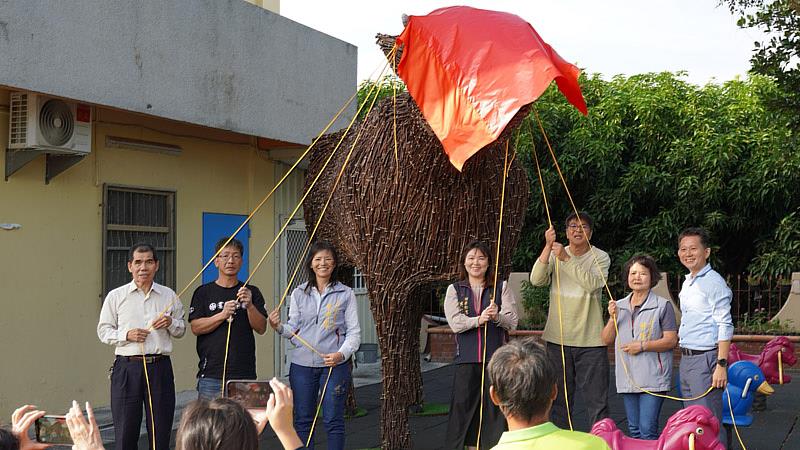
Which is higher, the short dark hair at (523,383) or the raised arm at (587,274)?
the raised arm at (587,274)

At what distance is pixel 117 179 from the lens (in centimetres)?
793

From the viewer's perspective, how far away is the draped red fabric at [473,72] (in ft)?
15.0

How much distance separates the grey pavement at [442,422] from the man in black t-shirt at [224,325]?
126cm

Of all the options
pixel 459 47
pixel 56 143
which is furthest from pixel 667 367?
pixel 56 143

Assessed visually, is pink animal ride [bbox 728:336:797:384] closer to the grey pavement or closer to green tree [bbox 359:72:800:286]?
the grey pavement

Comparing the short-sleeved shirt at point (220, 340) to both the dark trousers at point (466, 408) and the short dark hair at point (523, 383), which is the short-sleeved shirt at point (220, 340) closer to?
the dark trousers at point (466, 408)

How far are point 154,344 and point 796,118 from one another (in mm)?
4922

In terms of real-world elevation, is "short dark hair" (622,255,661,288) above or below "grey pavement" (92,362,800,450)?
above

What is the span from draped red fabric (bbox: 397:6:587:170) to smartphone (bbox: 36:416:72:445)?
2472 millimetres

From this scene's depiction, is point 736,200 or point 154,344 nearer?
point 154,344

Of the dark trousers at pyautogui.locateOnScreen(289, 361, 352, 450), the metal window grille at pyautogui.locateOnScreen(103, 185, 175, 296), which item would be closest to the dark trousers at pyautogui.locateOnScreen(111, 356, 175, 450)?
the dark trousers at pyautogui.locateOnScreen(289, 361, 352, 450)

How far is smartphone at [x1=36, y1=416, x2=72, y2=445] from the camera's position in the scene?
117 inches

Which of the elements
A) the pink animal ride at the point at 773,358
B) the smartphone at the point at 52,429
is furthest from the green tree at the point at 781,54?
the smartphone at the point at 52,429

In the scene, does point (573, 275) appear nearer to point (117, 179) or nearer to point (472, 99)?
point (472, 99)
